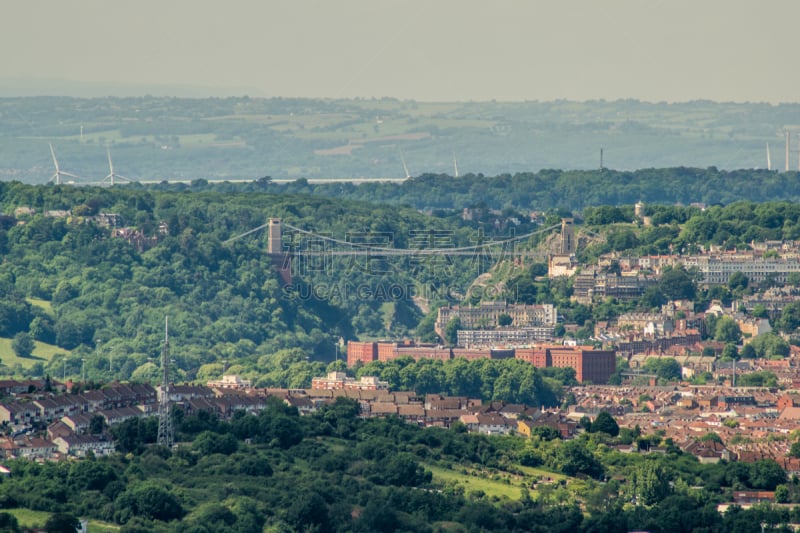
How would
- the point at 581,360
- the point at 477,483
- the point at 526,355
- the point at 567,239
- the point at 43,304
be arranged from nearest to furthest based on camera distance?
the point at 477,483, the point at 581,360, the point at 526,355, the point at 43,304, the point at 567,239

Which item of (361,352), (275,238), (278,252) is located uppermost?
(275,238)

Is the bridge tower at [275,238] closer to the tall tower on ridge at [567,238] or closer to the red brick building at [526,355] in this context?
the tall tower on ridge at [567,238]

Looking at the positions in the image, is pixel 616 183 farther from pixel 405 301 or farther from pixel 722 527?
pixel 722 527

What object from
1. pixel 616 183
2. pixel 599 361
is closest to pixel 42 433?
pixel 599 361

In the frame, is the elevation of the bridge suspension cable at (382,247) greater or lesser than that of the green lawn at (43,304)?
greater

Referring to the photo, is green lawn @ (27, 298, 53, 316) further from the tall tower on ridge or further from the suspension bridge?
the tall tower on ridge

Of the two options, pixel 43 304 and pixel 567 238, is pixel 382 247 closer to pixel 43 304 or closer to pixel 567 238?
pixel 567 238

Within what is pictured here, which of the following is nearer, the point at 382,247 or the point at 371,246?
the point at 371,246

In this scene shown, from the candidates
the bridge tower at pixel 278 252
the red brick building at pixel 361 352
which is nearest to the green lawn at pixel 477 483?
the red brick building at pixel 361 352

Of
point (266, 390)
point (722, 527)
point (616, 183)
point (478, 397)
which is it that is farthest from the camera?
point (616, 183)

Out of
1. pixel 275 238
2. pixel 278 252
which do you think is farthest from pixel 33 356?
pixel 275 238

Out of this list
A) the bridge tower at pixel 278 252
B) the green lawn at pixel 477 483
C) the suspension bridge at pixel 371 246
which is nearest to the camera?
the green lawn at pixel 477 483
